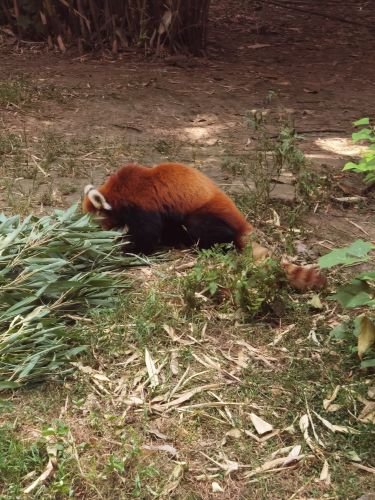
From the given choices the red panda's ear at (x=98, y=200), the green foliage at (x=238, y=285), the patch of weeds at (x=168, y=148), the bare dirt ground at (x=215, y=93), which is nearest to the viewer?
the green foliage at (x=238, y=285)

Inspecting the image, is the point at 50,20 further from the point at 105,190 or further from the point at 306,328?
the point at 306,328

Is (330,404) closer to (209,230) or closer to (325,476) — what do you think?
(325,476)

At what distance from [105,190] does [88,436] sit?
170cm

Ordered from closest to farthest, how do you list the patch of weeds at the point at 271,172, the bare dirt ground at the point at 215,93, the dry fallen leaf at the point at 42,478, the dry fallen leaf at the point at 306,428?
the dry fallen leaf at the point at 42,478
the dry fallen leaf at the point at 306,428
the patch of weeds at the point at 271,172
the bare dirt ground at the point at 215,93

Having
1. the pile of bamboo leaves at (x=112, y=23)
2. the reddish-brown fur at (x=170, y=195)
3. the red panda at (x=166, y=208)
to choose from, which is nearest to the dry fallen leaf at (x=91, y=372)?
the red panda at (x=166, y=208)

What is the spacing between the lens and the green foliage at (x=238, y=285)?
2984 millimetres

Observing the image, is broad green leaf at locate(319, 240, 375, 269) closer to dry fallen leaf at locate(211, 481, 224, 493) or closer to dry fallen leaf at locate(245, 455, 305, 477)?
dry fallen leaf at locate(245, 455, 305, 477)

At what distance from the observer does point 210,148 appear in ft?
16.8

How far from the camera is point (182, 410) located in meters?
2.48

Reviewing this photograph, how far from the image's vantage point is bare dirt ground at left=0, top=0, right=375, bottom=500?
2.24 meters

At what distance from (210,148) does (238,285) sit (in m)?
2.37

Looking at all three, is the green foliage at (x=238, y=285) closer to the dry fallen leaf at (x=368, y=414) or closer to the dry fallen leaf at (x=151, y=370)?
the dry fallen leaf at (x=151, y=370)

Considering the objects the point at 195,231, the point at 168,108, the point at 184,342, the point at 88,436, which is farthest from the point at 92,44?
the point at 88,436

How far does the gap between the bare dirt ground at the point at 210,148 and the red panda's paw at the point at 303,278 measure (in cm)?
22
